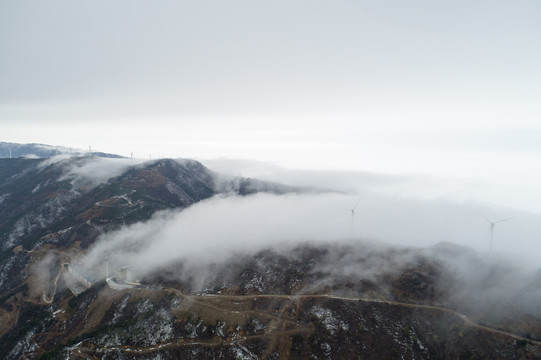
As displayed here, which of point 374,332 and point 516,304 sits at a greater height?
point 516,304

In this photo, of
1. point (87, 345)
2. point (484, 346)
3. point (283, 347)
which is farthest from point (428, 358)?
point (87, 345)

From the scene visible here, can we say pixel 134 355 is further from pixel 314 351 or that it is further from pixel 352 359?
pixel 352 359

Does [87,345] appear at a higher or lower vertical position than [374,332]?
lower

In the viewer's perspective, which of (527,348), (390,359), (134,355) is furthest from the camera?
(134,355)

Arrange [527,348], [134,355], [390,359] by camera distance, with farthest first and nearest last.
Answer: [134,355] → [390,359] → [527,348]

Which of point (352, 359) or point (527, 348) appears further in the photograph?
point (352, 359)

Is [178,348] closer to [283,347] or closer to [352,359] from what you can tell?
[283,347]

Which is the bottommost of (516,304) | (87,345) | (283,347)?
(87,345)

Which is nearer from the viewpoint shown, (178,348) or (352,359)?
(352,359)

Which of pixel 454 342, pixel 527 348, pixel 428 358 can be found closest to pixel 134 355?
pixel 428 358
